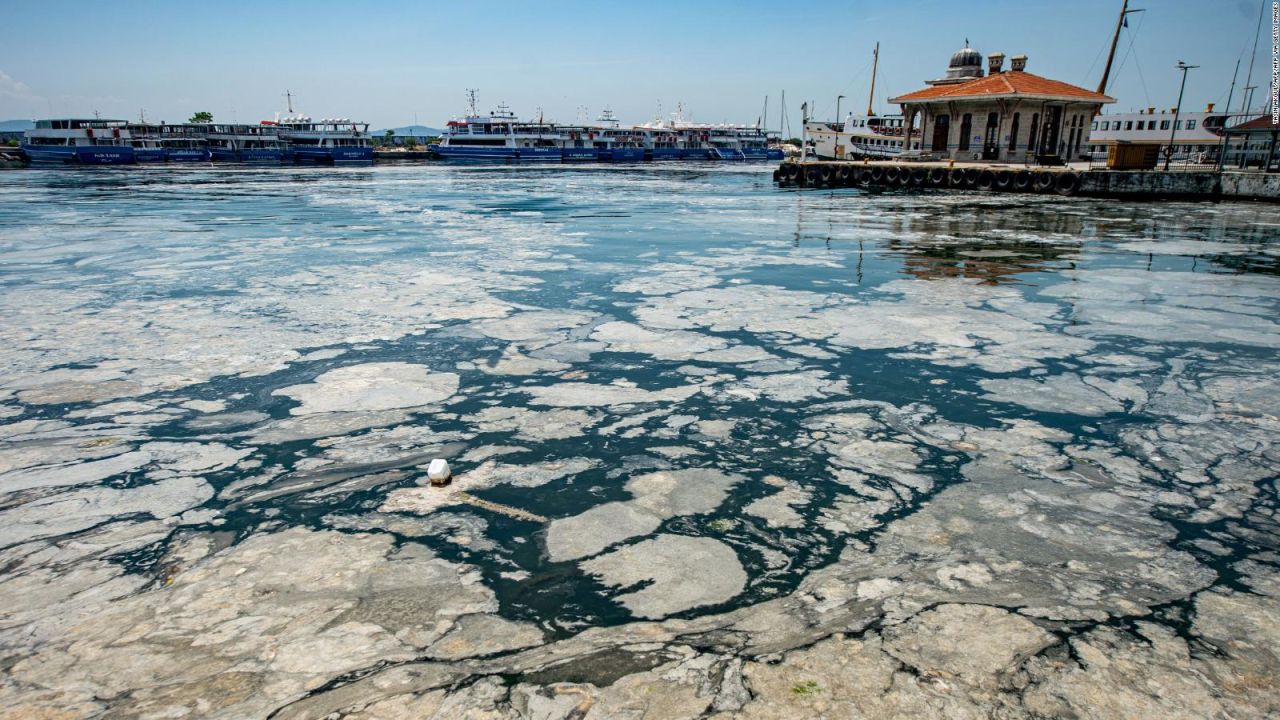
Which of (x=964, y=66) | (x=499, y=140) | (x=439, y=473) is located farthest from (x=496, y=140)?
(x=439, y=473)

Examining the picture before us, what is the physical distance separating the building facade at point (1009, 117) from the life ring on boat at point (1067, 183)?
3911 millimetres

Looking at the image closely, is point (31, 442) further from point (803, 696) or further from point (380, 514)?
point (803, 696)

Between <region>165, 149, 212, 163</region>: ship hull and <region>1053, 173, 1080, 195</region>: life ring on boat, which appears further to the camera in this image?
<region>165, 149, 212, 163</region>: ship hull

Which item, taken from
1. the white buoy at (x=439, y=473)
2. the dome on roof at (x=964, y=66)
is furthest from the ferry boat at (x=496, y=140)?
the white buoy at (x=439, y=473)

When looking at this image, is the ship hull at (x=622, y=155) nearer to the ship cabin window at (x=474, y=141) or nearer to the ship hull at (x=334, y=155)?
the ship cabin window at (x=474, y=141)

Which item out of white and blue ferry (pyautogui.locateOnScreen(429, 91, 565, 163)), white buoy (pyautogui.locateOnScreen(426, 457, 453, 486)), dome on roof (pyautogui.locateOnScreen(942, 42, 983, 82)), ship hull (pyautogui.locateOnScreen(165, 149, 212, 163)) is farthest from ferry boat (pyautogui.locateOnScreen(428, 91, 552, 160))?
white buoy (pyautogui.locateOnScreen(426, 457, 453, 486))

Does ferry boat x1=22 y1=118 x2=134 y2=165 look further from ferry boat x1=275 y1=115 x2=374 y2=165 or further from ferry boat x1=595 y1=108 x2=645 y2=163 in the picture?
ferry boat x1=595 y1=108 x2=645 y2=163

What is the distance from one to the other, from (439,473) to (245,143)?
6886cm

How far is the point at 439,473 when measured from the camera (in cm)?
341

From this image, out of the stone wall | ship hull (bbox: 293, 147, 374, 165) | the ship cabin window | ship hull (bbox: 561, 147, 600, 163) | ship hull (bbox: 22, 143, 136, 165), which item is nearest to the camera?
the stone wall

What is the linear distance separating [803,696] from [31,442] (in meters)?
4.20

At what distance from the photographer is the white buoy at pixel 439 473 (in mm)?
3408

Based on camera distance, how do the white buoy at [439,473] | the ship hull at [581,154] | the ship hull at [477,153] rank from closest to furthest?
the white buoy at [439,473], the ship hull at [477,153], the ship hull at [581,154]

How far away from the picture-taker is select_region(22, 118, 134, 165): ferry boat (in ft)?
171
